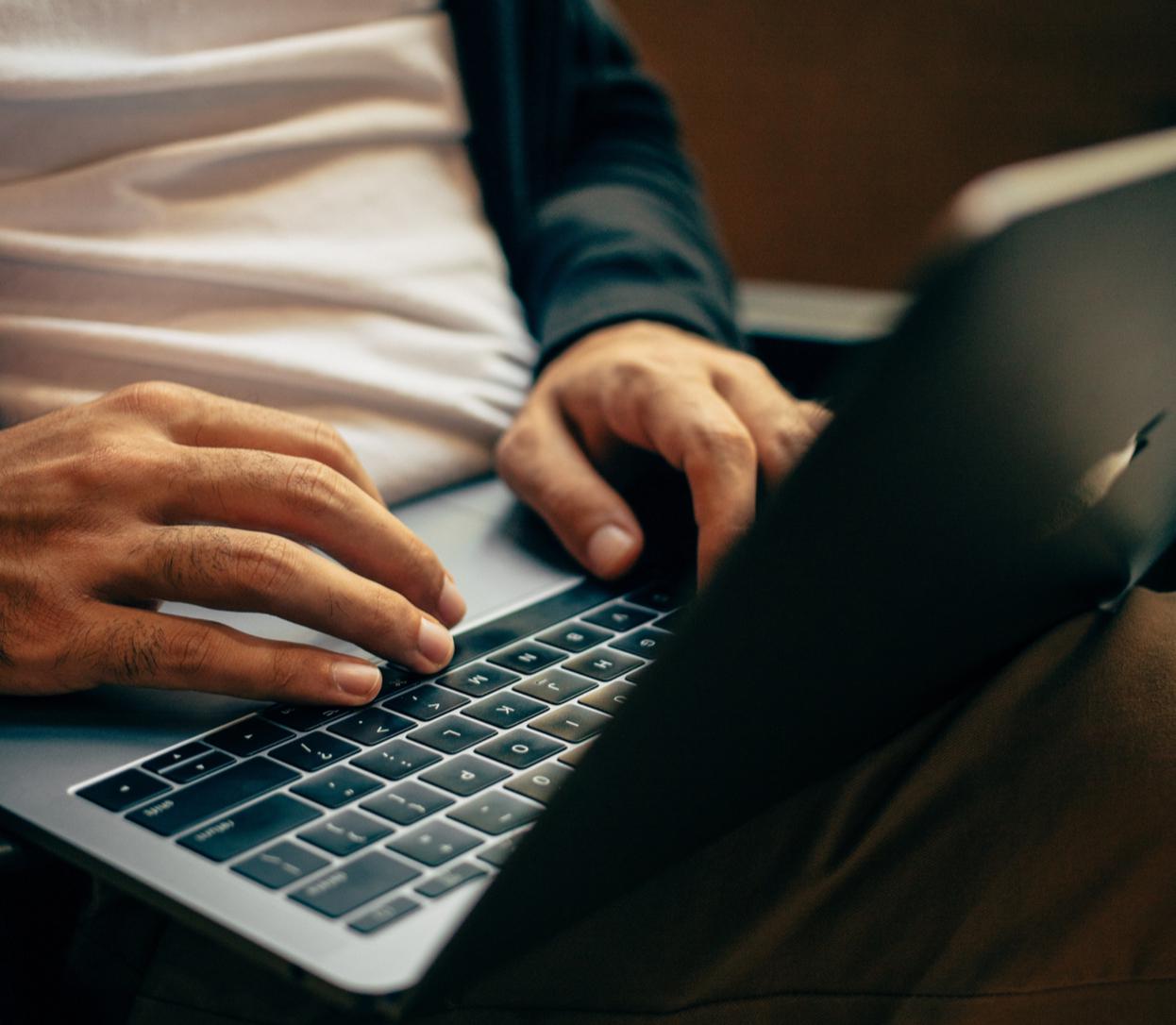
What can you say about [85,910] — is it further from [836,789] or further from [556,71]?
[556,71]

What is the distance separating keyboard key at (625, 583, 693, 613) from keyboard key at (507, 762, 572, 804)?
0.49ft

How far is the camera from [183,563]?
1.43 ft

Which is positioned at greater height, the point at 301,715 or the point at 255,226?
the point at 255,226

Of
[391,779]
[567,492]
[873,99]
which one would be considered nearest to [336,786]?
[391,779]

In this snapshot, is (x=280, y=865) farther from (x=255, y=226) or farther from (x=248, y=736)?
(x=255, y=226)

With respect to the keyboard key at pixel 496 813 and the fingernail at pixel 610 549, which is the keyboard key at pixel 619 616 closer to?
the fingernail at pixel 610 549

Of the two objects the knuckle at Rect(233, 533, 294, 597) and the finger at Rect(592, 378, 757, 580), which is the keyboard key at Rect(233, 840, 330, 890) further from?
the finger at Rect(592, 378, 757, 580)

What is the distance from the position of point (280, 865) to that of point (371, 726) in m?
0.09

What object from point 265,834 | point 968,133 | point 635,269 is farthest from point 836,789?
point 968,133

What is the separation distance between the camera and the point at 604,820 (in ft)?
0.96

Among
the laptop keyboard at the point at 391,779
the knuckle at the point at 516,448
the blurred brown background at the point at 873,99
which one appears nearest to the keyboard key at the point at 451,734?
the laptop keyboard at the point at 391,779

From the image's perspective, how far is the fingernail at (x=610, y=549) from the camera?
22.1 inches

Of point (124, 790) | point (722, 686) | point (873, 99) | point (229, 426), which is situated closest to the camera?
point (722, 686)

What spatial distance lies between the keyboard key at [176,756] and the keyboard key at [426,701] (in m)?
0.07
